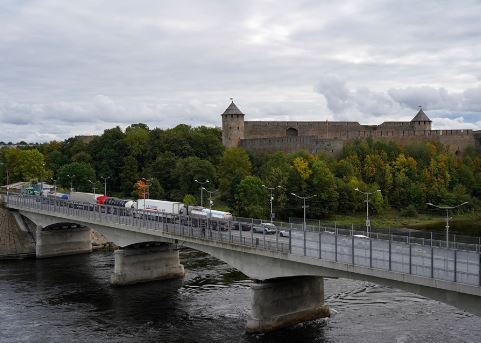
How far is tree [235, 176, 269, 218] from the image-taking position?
90.2 meters

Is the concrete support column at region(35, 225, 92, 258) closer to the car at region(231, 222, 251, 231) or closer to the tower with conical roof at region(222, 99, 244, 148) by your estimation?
the car at region(231, 222, 251, 231)

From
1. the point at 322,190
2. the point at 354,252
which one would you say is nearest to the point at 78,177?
the point at 322,190

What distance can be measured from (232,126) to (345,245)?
10076 centimetres

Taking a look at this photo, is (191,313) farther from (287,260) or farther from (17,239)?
(17,239)

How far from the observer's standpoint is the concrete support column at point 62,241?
72.4m

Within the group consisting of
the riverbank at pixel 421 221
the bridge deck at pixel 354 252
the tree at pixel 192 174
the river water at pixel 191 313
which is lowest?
the river water at pixel 191 313

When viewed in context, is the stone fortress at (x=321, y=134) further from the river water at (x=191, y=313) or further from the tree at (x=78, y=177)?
the river water at (x=191, y=313)

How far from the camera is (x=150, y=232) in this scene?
169 ft

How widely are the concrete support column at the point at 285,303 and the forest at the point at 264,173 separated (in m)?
46.2

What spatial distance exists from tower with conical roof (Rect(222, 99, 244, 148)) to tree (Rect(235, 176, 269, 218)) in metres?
42.0

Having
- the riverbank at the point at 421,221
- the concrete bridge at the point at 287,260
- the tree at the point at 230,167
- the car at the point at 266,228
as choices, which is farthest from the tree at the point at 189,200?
the car at the point at 266,228

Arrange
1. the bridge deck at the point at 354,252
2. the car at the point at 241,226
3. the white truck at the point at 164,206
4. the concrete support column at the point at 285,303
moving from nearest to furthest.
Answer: the bridge deck at the point at 354,252 → the concrete support column at the point at 285,303 → the car at the point at 241,226 → the white truck at the point at 164,206

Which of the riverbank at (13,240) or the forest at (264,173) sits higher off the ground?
the forest at (264,173)

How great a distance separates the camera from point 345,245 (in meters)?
35.3
